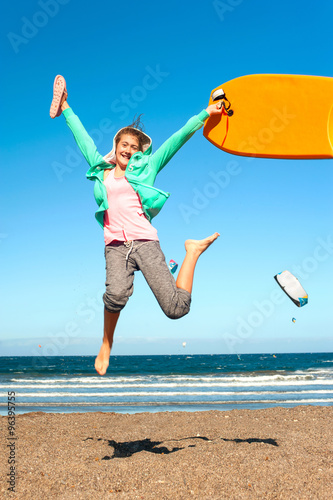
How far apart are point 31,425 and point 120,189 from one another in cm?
507

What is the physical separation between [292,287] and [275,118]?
4.86 ft

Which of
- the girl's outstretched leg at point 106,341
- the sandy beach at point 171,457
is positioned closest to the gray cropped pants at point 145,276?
the girl's outstretched leg at point 106,341

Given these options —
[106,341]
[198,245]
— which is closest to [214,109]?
[198,245]

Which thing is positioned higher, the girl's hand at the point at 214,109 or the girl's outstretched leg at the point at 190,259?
the girl's hand at the point at 214,109

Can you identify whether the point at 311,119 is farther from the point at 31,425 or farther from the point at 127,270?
the point at 31,425

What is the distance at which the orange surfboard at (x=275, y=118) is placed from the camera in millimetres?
3756

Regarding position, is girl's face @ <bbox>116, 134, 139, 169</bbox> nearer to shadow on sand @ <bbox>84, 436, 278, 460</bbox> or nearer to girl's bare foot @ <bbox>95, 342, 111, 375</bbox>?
girl's bare foot @ <bbox>95, 342, 111, 375</bbox>

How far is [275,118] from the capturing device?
3887 mm

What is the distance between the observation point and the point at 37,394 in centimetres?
1307

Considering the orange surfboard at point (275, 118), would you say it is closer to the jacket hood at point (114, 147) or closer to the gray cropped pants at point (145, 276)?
the jacket hood at point (114, 147)

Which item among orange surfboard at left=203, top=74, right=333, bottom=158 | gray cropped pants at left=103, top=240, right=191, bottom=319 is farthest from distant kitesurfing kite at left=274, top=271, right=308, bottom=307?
gray cropped pants at left=103, top=240, right=191, bottom=319

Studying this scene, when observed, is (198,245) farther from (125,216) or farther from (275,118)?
(275,118)

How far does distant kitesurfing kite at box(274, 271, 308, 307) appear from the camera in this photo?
3840 millimetres

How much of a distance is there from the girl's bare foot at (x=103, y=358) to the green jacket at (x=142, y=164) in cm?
93
